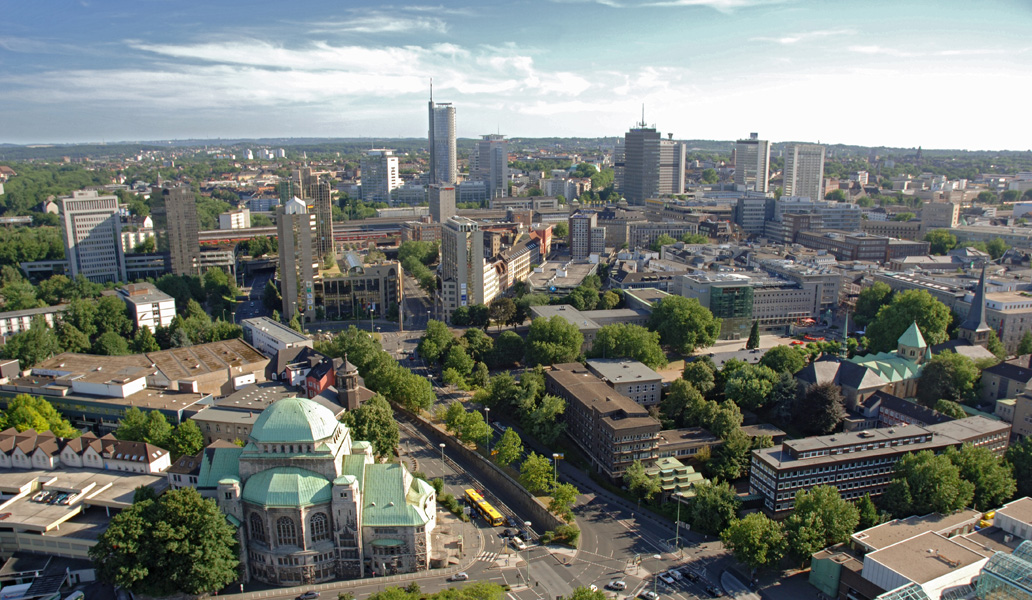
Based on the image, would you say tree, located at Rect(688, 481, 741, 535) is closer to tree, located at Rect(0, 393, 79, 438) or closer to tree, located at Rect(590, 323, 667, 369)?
tree, located at Rect(590, 323, 667, 369)

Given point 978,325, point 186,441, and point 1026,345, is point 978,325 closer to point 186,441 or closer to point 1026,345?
point 1026,345

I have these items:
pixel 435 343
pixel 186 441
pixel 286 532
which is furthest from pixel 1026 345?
pixel 186 441

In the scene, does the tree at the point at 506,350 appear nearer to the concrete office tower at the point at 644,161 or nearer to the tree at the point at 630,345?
the tree at the point at 630,345

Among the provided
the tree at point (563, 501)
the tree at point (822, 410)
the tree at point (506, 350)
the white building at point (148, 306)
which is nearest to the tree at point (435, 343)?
the tree at point (506, 350)

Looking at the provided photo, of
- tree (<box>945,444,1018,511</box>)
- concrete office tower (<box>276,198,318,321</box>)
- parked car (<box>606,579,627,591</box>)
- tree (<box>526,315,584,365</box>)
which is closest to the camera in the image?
parked car (<box>606,579,627,591</box>)

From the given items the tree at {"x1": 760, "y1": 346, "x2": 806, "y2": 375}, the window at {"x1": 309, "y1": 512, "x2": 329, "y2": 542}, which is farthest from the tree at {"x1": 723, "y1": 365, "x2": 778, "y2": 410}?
the window at {"x1": 309, "y1": 512, "x2": 329, "y2": 542}
